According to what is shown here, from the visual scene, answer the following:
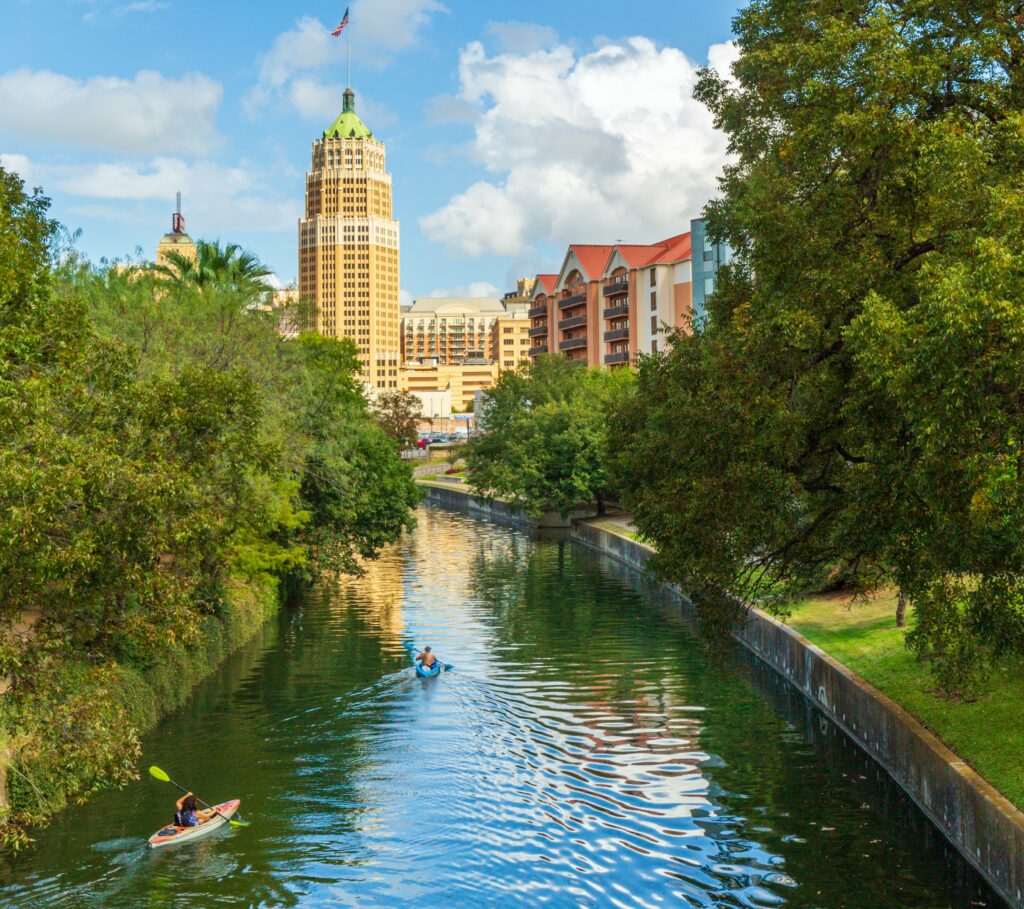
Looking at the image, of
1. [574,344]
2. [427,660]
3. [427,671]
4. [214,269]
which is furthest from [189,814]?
[574,344]

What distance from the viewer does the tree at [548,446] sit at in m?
87.1

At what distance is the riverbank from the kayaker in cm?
136

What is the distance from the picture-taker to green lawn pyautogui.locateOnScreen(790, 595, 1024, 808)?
23.5 m

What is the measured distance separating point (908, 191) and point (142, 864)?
20.1m

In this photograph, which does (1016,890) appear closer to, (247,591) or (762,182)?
(762,182)

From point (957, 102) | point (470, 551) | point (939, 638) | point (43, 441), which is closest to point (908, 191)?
point (957, 102)

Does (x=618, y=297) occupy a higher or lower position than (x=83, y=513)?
higher

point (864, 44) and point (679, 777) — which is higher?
point (864, 44)

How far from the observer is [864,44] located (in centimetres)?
2456

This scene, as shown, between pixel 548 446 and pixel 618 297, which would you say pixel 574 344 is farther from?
pixel 548 446

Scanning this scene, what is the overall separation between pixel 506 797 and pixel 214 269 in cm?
3472

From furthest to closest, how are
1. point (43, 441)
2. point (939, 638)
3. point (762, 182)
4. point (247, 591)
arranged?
point (247, 591) → point (762, 182) → point (939, 638) → point (43, 441)

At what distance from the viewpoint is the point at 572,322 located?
5354 inches

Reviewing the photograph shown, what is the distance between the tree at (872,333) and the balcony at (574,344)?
102618 millimetres
